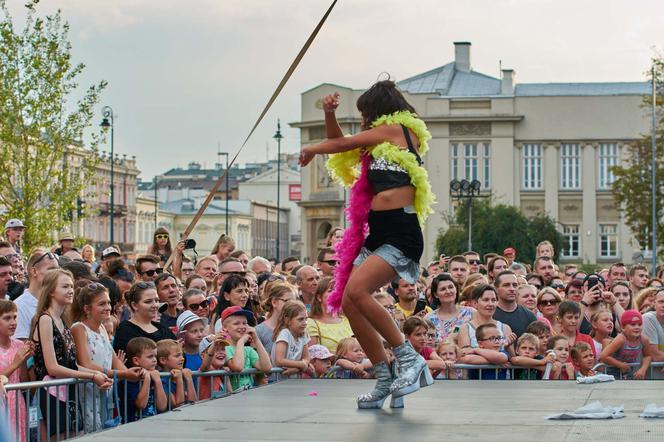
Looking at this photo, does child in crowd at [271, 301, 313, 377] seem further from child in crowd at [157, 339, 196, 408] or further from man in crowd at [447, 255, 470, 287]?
man in crowd at [447, 255, 470, 287]

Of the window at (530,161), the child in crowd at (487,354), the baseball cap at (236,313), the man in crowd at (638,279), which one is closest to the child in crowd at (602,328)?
the child in crowd at (487,354)

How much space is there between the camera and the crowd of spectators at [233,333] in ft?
30.7

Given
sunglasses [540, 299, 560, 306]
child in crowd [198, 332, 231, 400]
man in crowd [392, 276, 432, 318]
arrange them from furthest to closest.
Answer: man in crowd [392, 276, 432, 318] < sunglasses [540, 299, 560, 306] < child in crowd [198, 332, 231, 400]

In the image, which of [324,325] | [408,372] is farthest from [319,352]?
[408,372]

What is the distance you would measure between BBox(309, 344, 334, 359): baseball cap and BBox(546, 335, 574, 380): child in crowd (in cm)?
197

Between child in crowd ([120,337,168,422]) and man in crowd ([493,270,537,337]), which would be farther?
man in crowd ([493,270,537,337])

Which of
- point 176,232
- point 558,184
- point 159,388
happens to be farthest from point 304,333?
point 176,232

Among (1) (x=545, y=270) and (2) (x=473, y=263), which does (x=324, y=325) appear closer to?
(1) (x=545, y=270)

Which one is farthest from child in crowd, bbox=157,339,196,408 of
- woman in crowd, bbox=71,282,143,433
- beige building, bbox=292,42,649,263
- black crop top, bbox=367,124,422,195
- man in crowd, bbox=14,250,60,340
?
beige building, bbox=292,42,649,263

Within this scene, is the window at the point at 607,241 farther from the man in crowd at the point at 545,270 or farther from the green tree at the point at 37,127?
the man in crowd at the point at 545,270

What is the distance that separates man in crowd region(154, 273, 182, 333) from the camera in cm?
1194

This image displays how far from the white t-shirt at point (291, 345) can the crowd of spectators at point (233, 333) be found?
0.04ft

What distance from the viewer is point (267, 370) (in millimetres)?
10828

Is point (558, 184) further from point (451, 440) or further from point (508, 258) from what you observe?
point (451, 440)
